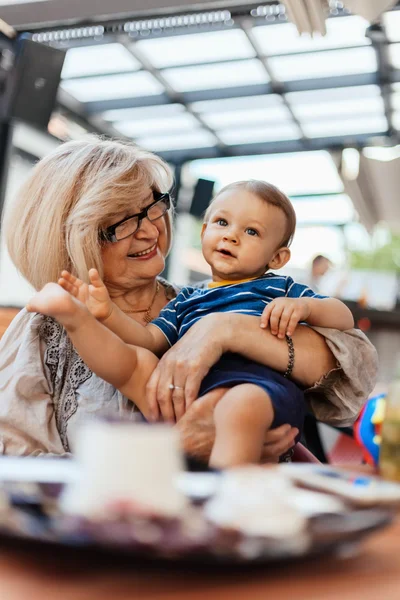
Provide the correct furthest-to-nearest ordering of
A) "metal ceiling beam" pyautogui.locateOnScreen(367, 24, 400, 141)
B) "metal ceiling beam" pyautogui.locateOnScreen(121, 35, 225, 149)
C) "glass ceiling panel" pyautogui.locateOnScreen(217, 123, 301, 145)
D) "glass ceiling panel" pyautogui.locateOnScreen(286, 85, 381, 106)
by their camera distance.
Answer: "glass ceiling panel" pyautogui.locateOnScreen(217, 123, 301, 145) < "glass ceiling panel" pyautogui.locateOnScreen(286, 85, 381, 106) < "metal ceiling beam" pyautogui.locateOnScreen(121, 35, 225, 149) < "metal ceiling beam" pyautogui.locateOnScreen(367, 24, 400, 141)

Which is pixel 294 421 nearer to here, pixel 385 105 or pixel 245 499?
pixel 245 499

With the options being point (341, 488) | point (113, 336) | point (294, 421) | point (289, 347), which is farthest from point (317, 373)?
point (341, 488)

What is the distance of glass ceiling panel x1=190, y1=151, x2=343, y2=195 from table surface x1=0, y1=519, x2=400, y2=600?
1097 cm

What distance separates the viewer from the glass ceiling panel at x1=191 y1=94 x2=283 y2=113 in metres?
9.48

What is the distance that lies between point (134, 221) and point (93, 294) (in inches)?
14.6

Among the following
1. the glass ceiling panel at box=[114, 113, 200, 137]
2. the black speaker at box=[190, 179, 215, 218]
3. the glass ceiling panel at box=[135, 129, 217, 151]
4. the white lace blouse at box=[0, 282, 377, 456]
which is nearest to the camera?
the white lace blouse at box=[0, 282, 377, 456]

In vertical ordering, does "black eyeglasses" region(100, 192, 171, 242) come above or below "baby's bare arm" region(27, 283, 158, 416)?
above

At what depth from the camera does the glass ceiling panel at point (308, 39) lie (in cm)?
739

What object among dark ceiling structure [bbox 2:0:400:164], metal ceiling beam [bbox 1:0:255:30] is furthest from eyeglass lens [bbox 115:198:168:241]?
metal ceiling beam [bbox 1:0:255:30]

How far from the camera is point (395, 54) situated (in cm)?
808

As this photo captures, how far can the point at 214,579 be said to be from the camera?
23.8 inches

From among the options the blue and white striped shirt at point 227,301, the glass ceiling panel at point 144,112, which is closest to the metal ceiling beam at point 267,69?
the glass ceiling panel at point 144,112

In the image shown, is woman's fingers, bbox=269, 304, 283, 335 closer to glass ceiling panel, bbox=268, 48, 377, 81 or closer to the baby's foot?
the baby's foot

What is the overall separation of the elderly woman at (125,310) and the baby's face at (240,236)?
0.51 feet
